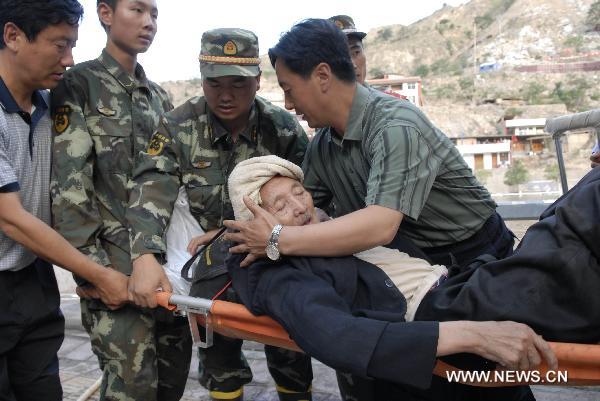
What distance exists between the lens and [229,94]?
249 centimetres

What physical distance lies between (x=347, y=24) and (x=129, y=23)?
166 cm

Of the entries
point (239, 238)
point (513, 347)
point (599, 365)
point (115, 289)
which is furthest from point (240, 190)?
point (599, 365)

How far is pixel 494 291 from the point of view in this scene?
163 centimetres

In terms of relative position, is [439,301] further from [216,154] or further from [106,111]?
[106,111]

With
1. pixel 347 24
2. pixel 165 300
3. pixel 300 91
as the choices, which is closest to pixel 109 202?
pixel 165 300

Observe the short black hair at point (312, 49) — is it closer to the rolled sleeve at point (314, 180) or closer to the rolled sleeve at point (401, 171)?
the rolled sleeve at point (401, 171)

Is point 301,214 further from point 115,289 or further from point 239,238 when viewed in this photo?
point 115,289

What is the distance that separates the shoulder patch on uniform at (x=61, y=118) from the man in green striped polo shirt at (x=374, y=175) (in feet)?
3.08

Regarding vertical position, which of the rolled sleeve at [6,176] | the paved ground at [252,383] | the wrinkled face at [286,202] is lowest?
the paved ground at [252,383]

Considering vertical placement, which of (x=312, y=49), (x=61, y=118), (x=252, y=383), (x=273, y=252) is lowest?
(x=252, y=383)

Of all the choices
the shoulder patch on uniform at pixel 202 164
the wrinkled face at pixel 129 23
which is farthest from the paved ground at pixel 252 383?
the wrinkled face at pixel 129 23

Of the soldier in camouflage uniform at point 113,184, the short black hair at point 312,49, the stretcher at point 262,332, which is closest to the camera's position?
the stretcher at point 262,332

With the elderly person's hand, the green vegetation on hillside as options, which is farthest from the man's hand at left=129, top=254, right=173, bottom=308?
the green vegetation on hillside

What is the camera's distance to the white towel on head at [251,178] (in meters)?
2.04
